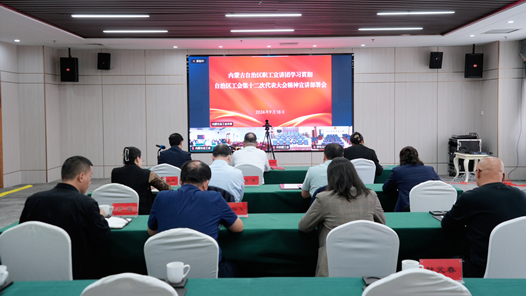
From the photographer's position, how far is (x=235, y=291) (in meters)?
1.72

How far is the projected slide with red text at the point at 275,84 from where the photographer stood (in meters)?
9.02

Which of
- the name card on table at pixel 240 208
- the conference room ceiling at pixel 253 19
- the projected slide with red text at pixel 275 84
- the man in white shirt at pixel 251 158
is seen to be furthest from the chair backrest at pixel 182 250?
the projected slide with red text at pixel 275 84

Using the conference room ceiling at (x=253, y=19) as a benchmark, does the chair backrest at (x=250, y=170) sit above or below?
below

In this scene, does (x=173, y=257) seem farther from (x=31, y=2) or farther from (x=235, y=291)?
(x=31, y=2)

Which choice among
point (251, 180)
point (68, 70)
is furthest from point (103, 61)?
point (251, 180)

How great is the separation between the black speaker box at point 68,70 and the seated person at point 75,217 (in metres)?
7.18

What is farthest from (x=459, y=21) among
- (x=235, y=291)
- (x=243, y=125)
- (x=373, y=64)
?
(x=235, y=291)

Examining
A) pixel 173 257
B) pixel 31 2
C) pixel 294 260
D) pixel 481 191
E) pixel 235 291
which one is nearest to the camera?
pixel 235 291

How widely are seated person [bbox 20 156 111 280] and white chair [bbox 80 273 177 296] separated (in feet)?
3.87

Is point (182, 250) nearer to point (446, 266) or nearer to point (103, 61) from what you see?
point (446, 266)

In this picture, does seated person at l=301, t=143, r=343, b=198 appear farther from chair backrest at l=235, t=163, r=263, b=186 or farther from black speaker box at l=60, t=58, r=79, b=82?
black speaker box at l=60, t=58, r=79, b=82

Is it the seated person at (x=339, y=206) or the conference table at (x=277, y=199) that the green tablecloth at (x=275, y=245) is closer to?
the seated person at (x=339, y=206)

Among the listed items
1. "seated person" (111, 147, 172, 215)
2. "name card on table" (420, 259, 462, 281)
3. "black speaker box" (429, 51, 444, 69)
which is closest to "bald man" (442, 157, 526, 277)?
"name card on table" (420, 259, 462, 281)

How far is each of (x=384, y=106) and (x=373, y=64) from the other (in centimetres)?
99
